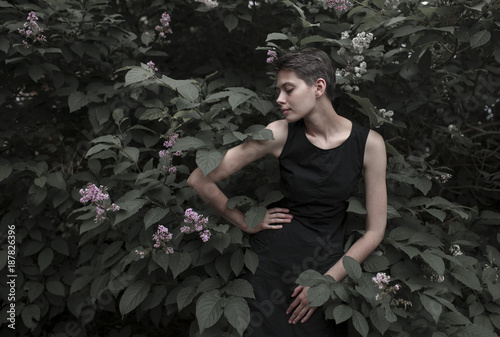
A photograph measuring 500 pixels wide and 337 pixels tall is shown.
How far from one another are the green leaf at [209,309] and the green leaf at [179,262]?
0.16 metres

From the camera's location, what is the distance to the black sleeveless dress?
206cm

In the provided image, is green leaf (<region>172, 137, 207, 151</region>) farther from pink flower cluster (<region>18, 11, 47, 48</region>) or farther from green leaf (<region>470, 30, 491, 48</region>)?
green leaf (<region>470, 30, 491, 48</region>)

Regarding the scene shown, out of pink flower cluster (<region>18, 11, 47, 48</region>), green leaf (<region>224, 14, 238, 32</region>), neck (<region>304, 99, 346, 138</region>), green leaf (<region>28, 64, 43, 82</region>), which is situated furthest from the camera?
green leaf (<region>224, 14, 238, 32</region>)

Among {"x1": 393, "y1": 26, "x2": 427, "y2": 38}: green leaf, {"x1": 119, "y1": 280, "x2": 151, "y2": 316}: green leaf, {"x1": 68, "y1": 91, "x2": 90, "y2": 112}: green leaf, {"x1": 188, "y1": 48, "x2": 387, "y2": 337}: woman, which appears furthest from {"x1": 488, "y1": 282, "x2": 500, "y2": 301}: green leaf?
{"x1": 68, "y1": 91, "x2": 90, "y2": 112}: green leaf

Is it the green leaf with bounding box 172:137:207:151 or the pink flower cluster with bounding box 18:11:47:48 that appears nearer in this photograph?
the green leaf with bounding box 172:137:207:151

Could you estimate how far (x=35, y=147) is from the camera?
335 cm

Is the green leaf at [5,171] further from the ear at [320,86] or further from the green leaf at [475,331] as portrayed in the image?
the green leaf at [475,331]

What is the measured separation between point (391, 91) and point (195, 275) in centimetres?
144

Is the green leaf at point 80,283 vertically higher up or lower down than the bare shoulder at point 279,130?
lower down

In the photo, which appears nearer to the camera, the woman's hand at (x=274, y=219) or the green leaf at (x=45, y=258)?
the woman's hand at (x=274, y=219)

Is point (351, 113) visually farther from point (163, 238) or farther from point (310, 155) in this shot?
point (163, 238)

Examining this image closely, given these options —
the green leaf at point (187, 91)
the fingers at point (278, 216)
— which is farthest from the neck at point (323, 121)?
the green leaf at point (187, 91)

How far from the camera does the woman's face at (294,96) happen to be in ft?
6.50

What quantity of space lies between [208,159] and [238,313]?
0.62 meters
